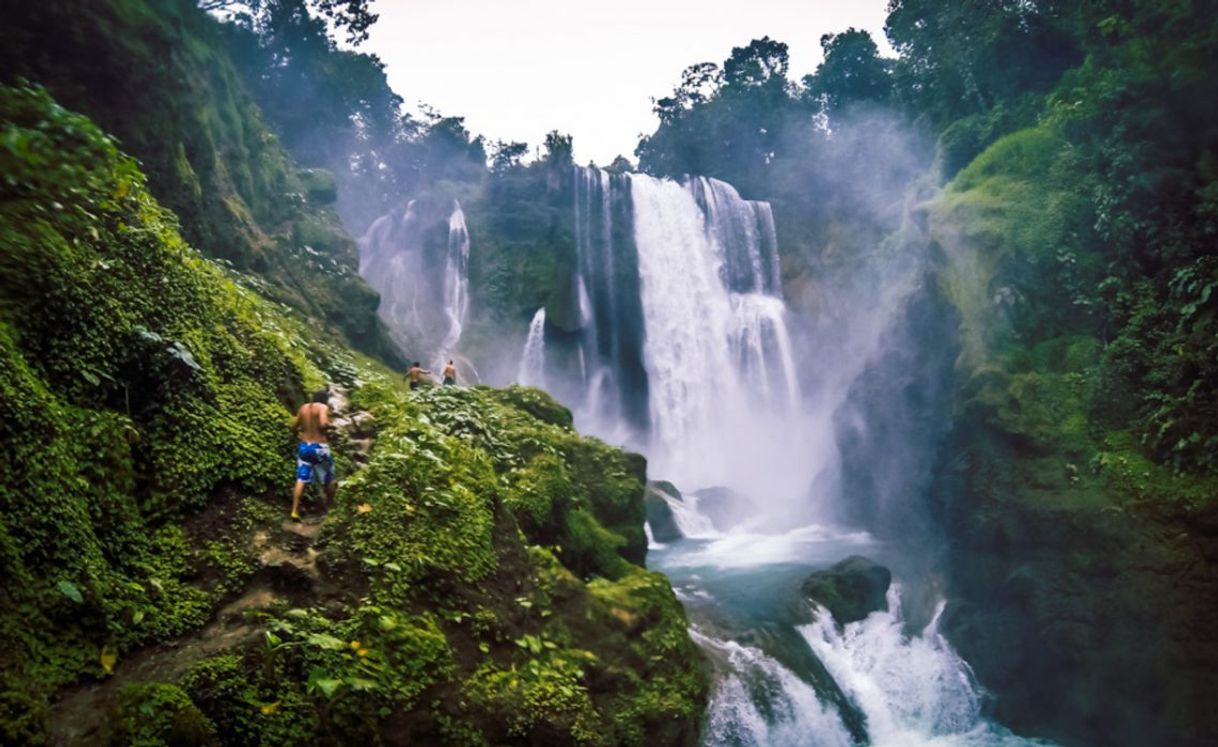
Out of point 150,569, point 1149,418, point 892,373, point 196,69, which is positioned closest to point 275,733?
point 150,569

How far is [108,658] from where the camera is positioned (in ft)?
11.1

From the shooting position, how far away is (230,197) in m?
14.2

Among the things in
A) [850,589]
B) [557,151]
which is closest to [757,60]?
[557,151]

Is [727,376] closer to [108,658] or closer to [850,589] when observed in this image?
[850,589]

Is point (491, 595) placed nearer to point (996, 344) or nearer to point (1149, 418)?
point (1149, 418)

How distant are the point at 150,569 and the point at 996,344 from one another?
15289 mm

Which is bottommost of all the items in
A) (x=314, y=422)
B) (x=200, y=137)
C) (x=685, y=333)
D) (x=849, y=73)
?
(x=314, y=422)

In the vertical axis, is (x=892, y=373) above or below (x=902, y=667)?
above

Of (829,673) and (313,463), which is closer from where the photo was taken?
(313,463)

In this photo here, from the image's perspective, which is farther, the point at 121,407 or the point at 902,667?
the point at 902,667

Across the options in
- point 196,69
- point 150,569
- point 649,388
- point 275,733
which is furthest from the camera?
point 649,388

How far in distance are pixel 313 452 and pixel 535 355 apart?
75.0 ft

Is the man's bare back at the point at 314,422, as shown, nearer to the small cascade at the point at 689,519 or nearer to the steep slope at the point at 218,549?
the steep slope at the point at 218,549

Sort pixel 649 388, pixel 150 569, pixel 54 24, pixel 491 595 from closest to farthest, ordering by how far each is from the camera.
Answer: pixel 150 569, pixel 491 595, pixel 54 24, pixel 649 388
